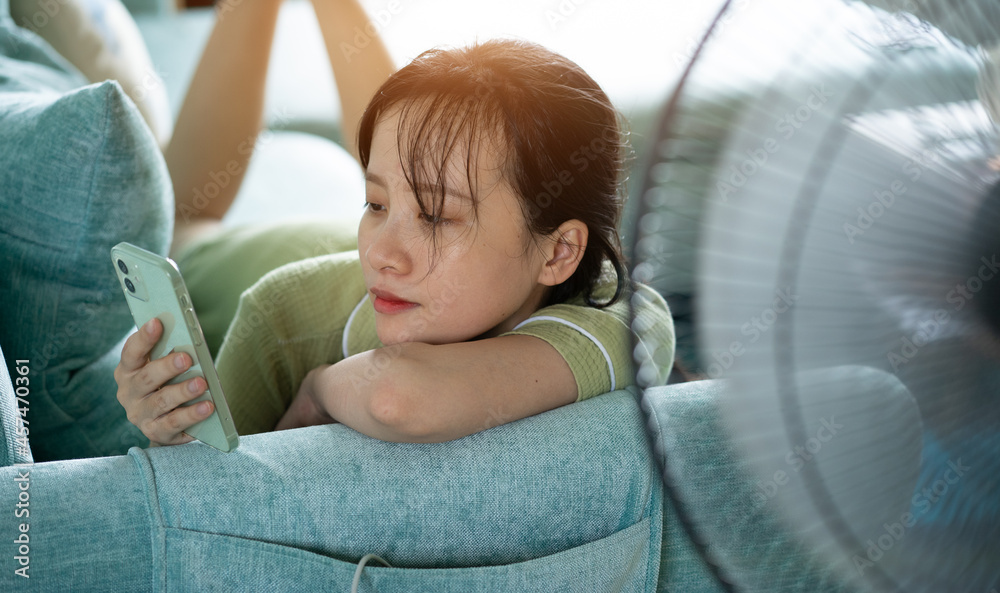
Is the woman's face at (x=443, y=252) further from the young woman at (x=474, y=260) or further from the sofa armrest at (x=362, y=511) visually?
the sofa armrest at (x=362, y=511)

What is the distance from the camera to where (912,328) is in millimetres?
439

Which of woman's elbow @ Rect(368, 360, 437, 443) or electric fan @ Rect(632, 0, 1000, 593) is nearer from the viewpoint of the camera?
electric fan @ Rect(632, 0, 1000, 593)

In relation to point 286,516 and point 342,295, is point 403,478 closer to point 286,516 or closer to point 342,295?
point 286,516

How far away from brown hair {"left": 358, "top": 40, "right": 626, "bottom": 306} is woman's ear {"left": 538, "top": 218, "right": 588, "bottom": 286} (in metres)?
0.01

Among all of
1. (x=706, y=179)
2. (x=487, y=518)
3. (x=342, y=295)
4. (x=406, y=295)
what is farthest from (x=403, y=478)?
(x=342, y=295)

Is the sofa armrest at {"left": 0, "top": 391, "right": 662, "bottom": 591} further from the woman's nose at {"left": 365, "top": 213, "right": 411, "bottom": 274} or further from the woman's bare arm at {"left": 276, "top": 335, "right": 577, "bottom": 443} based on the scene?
the woman's nose at {"left": 365, "top": 213, "right": 411, "bottom": 274}

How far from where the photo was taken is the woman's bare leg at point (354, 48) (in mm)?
1534

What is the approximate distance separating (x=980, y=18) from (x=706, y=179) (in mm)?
155

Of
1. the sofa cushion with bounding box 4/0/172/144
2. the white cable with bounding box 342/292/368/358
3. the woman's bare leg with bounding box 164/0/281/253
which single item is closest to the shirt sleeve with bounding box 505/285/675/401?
the white cable with bounding box 342/292/368/358

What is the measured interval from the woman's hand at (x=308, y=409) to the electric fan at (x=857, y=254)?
43cm

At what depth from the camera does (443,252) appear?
0.71 meters

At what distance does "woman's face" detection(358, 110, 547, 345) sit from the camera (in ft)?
2.31

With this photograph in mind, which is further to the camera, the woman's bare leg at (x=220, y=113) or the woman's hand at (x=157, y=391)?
the woman's bare leg at (x=220, y=113)

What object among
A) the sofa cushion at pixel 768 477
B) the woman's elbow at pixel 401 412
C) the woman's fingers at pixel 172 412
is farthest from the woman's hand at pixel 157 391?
the sofa cushion at pixel 768 477
